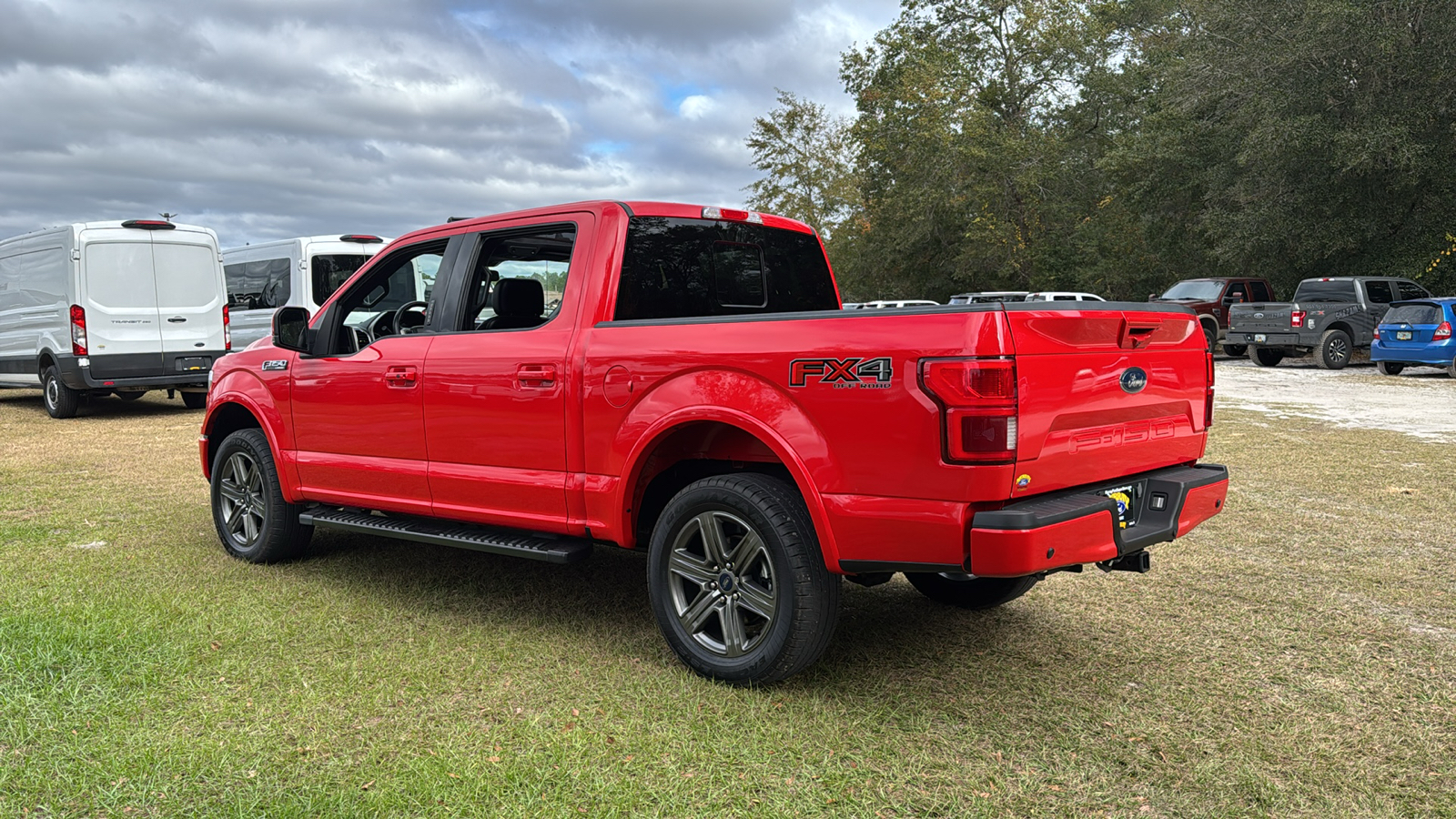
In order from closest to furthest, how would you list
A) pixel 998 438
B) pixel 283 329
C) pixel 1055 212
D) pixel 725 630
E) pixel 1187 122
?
pixel 998 438 → pixel 725 630 → pixel 283 329 → pixel 1187 122 → pixel 1055 212

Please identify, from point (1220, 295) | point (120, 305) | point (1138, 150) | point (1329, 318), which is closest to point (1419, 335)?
point (1329, 318)

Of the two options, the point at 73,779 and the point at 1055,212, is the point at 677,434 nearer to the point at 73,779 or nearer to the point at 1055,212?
the point at 73,779

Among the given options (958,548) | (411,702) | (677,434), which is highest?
(677,434)

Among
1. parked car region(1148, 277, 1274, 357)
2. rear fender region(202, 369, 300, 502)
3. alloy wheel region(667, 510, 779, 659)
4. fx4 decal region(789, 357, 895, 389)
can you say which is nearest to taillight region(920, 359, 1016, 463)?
fx4 decal region(789, 357, 895, 389)

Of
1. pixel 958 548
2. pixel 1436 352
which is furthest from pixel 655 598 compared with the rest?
pixel 1436 352

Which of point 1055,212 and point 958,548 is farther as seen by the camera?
point 1055,212

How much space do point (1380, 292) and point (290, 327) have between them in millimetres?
22035

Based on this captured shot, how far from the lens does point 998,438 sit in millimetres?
3344

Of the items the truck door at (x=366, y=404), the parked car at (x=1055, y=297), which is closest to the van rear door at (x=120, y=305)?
the truck door at (x=366, y=404)

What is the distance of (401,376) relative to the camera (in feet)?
16.8

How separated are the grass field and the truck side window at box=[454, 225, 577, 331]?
1418 millimetres

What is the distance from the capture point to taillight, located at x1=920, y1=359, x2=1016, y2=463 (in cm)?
333

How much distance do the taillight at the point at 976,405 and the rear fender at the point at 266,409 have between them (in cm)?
393

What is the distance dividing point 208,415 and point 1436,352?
19.5m
